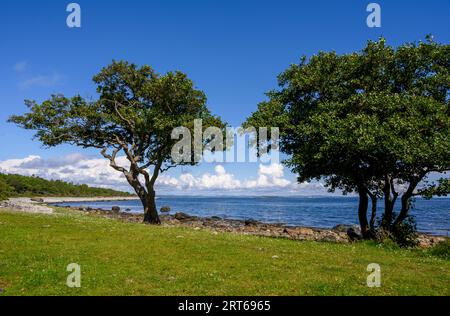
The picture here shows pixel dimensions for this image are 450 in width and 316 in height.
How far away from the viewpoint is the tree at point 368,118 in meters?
24.6

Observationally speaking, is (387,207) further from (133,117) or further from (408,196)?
(133,117)

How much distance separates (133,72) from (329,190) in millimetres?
28186

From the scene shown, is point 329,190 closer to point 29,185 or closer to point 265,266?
point 265,266

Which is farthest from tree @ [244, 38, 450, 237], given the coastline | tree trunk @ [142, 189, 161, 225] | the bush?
tree trunk @ [142, 189, 161, 225]

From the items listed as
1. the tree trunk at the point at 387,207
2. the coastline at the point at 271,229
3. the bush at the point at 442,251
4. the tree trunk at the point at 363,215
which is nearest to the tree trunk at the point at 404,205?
the tree trunk at the point at 387,207

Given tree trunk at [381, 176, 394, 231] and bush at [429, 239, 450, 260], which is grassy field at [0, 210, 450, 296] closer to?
bush at [429, 239, 450, 260]

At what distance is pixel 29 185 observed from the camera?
188m

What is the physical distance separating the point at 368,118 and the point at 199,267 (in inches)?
634

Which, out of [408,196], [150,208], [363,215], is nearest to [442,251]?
[408,196]

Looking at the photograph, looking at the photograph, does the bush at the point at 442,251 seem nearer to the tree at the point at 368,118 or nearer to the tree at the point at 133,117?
the tree at the point at 368,118

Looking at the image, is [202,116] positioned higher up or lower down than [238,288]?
higher up

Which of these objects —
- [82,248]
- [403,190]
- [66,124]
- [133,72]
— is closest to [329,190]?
[403,190]

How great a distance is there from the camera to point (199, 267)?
16.6m

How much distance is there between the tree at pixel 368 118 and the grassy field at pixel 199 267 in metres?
6.42
